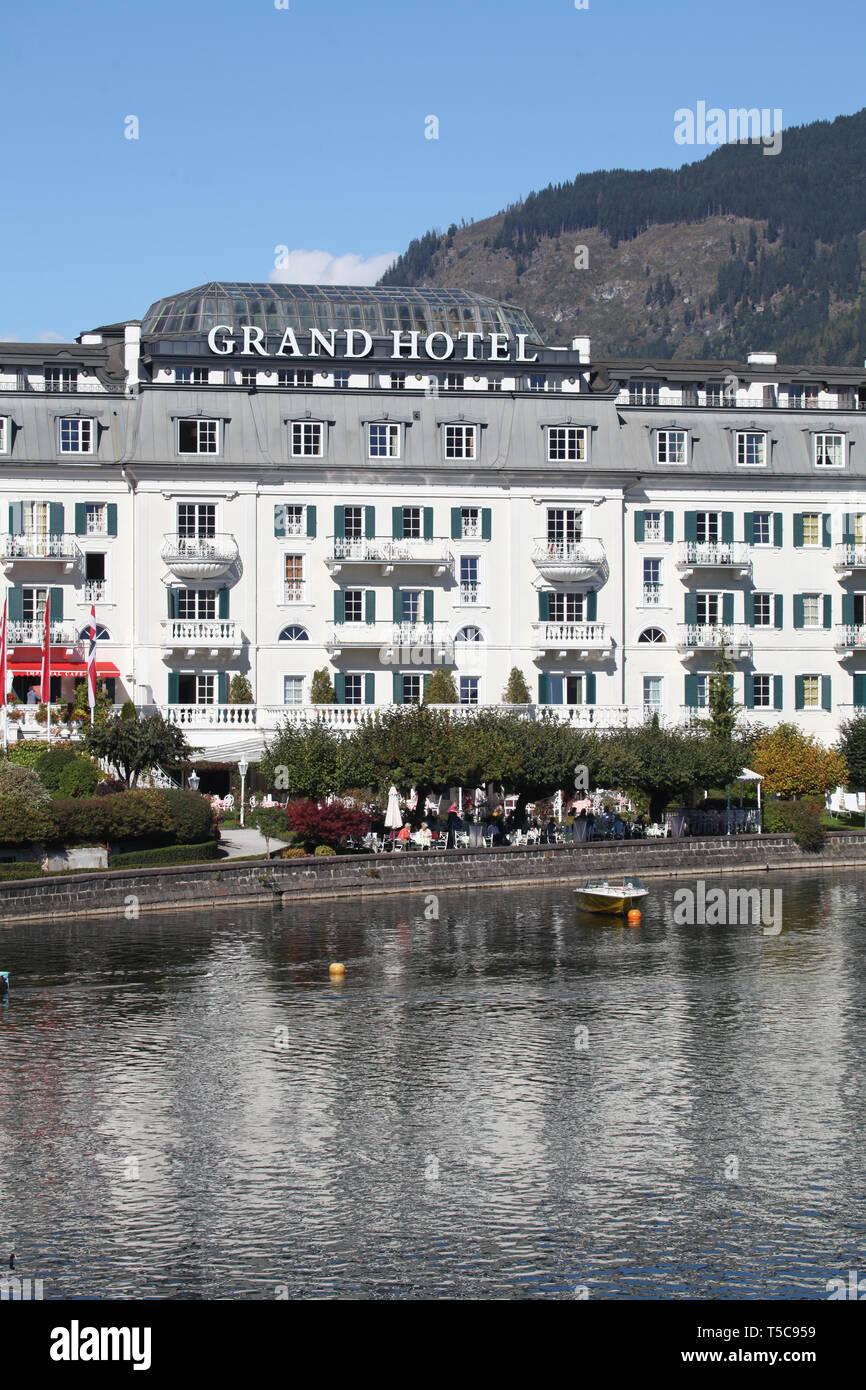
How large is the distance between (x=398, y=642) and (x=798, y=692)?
75.1ft

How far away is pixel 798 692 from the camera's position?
98000mm

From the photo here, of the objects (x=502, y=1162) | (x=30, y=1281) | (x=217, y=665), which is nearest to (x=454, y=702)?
(x=217, y=665)

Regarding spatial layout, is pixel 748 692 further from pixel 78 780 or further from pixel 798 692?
pixel 78 780

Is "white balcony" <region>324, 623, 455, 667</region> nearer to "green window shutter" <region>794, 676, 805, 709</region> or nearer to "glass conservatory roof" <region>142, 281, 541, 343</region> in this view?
"green window shutter" <region>794, 676, 805, 709</region>

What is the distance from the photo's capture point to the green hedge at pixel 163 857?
229ft

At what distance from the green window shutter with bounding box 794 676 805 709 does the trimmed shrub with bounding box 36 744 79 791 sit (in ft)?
135

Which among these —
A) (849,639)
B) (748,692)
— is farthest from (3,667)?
(849,639)

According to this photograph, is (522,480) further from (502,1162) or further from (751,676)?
(502,1162)

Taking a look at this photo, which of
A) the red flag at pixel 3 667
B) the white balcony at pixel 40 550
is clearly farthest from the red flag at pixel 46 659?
the white balcony at pixel 40 550

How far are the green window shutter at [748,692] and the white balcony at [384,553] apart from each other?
709 inches

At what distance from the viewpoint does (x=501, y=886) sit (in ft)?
251

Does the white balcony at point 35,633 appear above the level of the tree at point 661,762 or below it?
above

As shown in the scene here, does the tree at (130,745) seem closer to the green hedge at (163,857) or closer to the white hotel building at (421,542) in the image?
the green hedge at (163,857)

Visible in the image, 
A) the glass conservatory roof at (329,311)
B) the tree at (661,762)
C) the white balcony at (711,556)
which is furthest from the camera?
the glass conservatory roof at (329,311)
